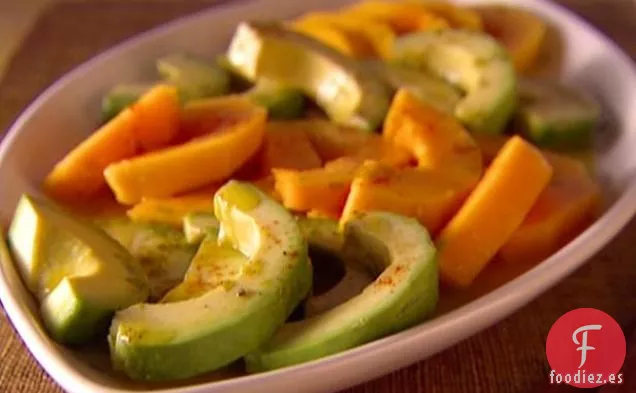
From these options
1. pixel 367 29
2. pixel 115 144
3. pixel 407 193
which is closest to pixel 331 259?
pixel 407 193

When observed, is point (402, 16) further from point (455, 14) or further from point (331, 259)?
point (331, 259)

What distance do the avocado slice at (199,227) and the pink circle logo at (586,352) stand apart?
1.16 ft

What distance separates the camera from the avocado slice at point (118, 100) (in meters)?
1.25

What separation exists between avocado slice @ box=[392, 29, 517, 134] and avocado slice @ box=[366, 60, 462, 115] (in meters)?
0.02

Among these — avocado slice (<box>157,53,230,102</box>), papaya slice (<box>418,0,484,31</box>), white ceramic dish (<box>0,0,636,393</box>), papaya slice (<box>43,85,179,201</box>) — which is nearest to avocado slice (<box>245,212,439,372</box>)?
white ceramic dish (<box>0,0,636,393</box>)

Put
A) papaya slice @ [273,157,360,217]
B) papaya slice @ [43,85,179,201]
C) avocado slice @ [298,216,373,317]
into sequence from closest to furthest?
avocado slice @ [298,216,373,317] < papaya slice @ [273,157,360,217] < papaya slice @ [43,85,179,201]

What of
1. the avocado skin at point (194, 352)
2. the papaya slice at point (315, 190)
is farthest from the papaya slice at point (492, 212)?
the avocado skin at point (194, 352)

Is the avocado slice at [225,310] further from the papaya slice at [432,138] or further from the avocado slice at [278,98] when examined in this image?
the avocado slice at [278,98]

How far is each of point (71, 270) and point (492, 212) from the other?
0.43 metres

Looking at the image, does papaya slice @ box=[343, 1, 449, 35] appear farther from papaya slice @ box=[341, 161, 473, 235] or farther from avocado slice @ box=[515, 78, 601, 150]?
papaya slice @ box=[341, 161, 473, 235]

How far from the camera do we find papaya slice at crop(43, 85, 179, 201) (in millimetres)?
1095

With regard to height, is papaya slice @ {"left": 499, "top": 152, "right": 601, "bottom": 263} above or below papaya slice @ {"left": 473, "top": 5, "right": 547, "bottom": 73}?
below

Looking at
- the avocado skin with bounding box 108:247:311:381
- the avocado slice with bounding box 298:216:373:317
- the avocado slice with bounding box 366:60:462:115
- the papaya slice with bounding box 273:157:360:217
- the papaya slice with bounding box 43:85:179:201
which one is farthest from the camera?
the avocado slice with bounding box 366:60:462:115

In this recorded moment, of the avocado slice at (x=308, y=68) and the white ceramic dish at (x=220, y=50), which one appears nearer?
the white ceramic dish at (x=220, y=50)
